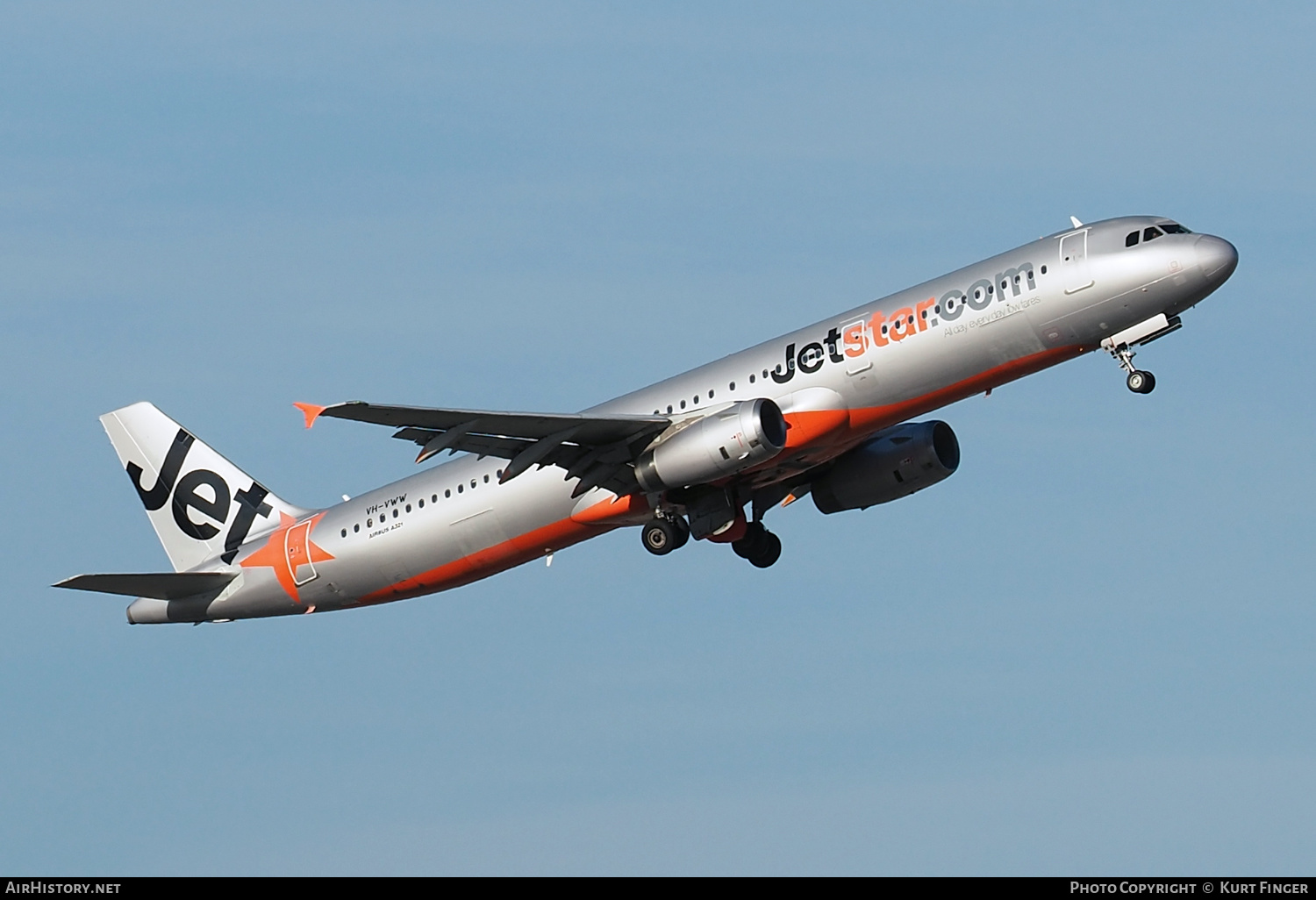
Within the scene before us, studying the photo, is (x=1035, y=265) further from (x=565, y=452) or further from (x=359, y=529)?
(x=359, y=529)

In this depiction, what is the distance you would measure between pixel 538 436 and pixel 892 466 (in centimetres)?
1104

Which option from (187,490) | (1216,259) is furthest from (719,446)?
(187,490)

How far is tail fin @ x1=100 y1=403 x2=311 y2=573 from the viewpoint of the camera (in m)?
59.4

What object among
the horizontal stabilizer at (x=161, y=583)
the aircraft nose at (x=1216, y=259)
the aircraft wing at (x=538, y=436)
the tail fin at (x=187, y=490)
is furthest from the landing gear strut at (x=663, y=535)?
the aircraft nose at (x=1216, y=259)

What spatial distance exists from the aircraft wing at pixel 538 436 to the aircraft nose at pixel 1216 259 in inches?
537

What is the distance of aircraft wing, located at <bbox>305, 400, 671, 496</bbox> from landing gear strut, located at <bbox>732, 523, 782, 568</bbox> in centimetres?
717

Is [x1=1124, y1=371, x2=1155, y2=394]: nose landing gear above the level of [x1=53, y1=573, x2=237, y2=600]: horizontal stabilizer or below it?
above

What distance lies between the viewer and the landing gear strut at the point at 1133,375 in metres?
46.8

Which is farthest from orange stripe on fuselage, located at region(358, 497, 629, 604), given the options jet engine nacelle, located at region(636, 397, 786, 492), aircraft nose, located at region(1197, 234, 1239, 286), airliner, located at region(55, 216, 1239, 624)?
aircraft nose, located at region(1197, 234, 1239, 286)

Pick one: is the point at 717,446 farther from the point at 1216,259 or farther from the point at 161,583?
the point at 161,583

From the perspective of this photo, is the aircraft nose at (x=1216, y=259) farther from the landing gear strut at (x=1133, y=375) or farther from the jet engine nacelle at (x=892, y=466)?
the jet engine nacelle at (x=892, y=466)

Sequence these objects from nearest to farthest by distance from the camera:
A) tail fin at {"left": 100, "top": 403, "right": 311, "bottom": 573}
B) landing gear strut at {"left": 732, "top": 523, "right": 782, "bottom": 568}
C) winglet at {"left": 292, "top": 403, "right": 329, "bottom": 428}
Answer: winglet at {"left": 292, "top": 403, "right": 329, "bottom": 428} < landing gear strut at {"left": 732, "top": 523, "right": 782, "bottom": 568} < tail fin at {"left": 100, "top": 403, "right": 311, "bottom": 573}

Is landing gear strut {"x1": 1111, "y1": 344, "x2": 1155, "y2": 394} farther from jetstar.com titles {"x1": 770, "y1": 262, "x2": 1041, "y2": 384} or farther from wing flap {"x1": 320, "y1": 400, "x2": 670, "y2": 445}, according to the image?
wing flap {"x1": 320, "y1": 400, "x2": 670, "y2": 445}
